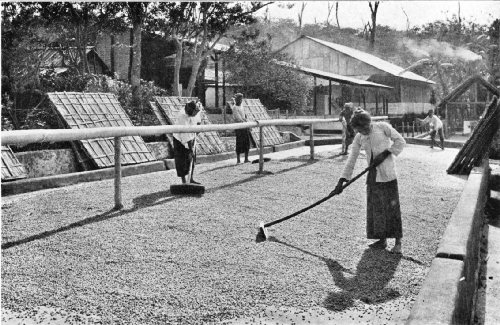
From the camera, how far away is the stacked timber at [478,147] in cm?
973

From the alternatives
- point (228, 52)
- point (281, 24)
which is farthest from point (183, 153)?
point (281, 24)

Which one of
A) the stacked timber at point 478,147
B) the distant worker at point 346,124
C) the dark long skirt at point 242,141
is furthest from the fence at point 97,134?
the distant worker at point 346,124

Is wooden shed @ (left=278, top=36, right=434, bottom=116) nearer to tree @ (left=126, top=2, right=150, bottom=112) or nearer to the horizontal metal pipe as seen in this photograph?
tree @ (left=126, top=2, right=150, bottom=112)

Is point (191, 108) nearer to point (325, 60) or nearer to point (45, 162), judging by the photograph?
point (45, 162)

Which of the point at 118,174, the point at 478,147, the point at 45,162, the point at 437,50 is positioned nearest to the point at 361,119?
the point at 118,174

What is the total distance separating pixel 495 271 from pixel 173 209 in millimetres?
3391

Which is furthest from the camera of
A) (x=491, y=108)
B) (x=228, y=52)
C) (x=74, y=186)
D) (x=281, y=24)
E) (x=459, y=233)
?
(x=281, y=24)

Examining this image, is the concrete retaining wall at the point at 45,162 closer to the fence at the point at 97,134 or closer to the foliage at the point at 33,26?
the fence at the point at 97,134

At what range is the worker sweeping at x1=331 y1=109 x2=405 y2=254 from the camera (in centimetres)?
450

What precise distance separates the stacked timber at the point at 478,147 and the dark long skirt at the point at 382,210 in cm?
581

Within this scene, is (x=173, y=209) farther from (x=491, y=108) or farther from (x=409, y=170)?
(x=491, y=108)

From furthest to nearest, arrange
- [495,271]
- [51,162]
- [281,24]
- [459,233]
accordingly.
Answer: [281,24], [51,162], [495,271], [459,233]

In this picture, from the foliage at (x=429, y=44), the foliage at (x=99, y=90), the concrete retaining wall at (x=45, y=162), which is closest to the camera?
the concrete retaining wall at (x=45, y=162)

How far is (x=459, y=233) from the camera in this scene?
427 centimetres
